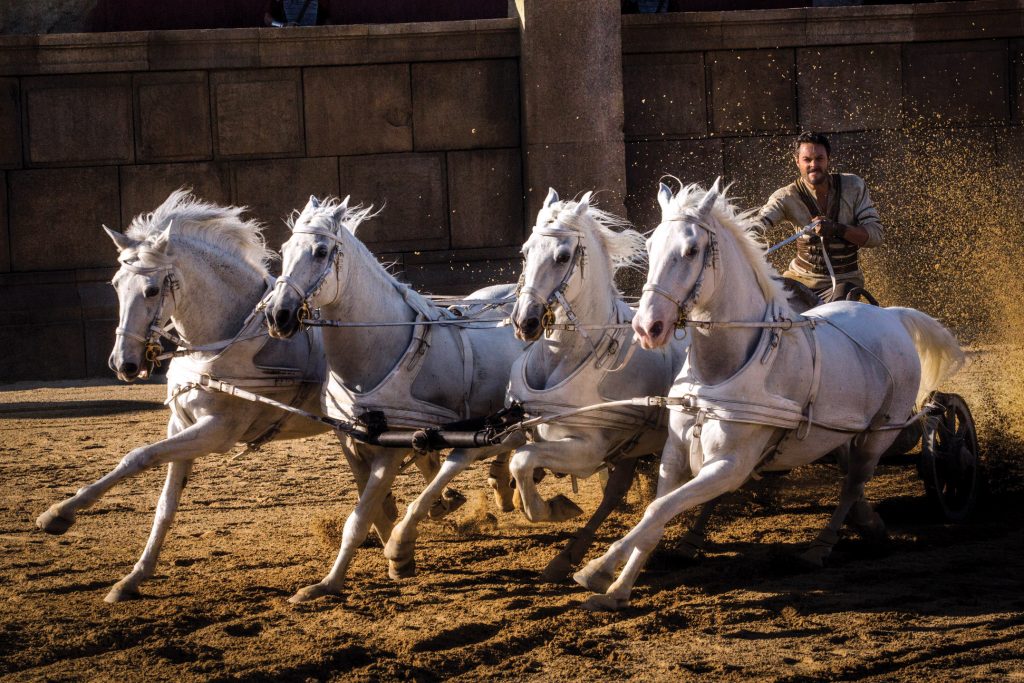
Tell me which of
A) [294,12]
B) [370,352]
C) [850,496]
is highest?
[294,12]

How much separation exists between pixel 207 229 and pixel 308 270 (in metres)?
0.94

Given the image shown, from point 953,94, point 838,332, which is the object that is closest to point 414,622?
point 838,332

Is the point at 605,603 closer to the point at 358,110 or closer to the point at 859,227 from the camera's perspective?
the point at 859,227

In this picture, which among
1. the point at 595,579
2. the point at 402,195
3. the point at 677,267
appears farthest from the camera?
the point at 402,195

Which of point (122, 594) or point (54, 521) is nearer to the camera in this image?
point (54, 521)

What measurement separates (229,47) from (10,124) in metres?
2.32

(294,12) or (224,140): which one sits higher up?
(294,12)

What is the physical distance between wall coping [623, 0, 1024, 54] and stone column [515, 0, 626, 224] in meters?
0.52

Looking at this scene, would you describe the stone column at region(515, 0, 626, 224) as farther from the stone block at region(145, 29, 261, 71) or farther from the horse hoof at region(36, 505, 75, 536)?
the horse hoof at region(36, 505, 75, 536)

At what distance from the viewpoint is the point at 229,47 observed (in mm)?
13180

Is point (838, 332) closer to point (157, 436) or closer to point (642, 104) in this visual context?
point (157, 436)

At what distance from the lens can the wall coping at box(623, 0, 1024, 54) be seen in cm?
1338

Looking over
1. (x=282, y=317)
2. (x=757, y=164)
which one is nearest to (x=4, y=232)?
(x=757, y=164)

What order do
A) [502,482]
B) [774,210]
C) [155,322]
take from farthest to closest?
[502,482], [774,210], [155,322]
